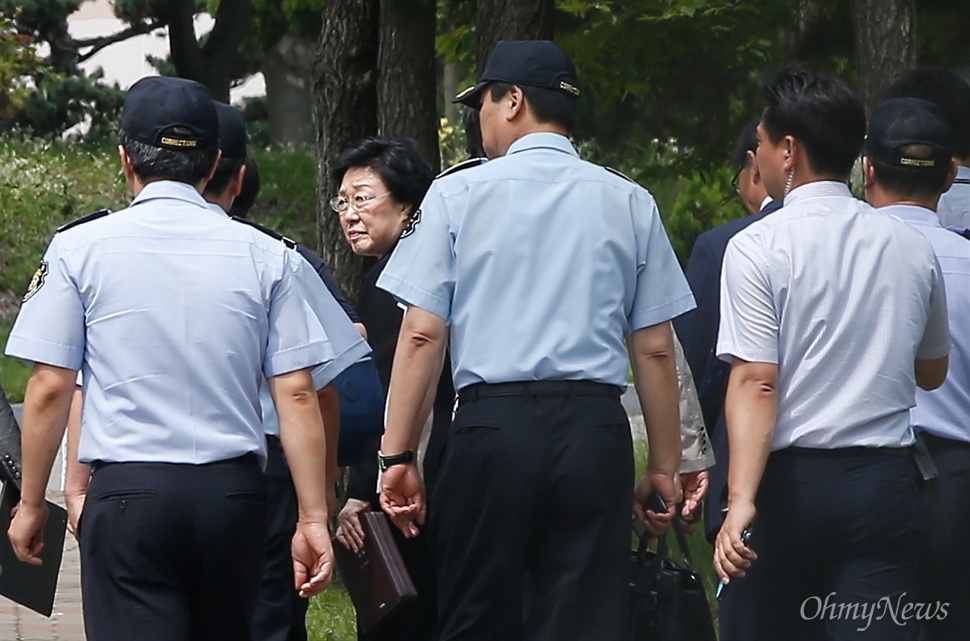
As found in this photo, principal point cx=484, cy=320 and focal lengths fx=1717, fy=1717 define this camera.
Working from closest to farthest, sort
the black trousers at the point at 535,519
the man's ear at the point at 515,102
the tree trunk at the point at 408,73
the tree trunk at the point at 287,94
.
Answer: the black trousers at the point at 535,519 < the man's ear at the point at 515,102 < the tree trunk at the point at 408,73 < the tree trunk at the point at 287,94

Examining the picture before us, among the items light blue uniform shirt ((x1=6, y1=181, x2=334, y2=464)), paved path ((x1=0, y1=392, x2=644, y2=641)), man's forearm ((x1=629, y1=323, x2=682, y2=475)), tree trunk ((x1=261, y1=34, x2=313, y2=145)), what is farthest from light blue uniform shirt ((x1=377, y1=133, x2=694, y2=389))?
tree trunk ((x1=261, y1=34, x2=313, y2=145))

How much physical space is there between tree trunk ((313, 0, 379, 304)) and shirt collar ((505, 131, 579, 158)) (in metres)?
3.68

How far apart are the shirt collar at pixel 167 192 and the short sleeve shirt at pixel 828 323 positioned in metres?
1.39

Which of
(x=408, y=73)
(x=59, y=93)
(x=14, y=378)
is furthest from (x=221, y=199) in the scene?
(x=59, y=93)

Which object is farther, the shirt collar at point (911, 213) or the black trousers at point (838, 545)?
the shirt collar at point (911, 213)

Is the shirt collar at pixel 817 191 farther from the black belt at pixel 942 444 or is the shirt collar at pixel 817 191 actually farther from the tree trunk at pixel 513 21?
the tree trunk at pixel 513 21

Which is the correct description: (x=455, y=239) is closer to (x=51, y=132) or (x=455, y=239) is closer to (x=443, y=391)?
(x=443, y=391)

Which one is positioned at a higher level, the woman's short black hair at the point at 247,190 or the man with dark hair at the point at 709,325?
the woman's short black hair at the point at 247,190

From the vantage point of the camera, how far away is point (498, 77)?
4770 mm

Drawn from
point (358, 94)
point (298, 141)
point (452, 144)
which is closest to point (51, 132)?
point (298, 141)

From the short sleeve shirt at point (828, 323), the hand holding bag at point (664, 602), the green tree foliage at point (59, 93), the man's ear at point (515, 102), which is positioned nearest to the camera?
the short sleeve shirt at point (828, 323)

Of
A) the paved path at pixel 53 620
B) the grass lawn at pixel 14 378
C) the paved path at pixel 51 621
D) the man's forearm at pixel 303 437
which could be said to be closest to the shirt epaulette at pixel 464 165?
the man's forearm at pixel 303 437

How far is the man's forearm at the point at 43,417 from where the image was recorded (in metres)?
4.09

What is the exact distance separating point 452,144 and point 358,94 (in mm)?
19555
